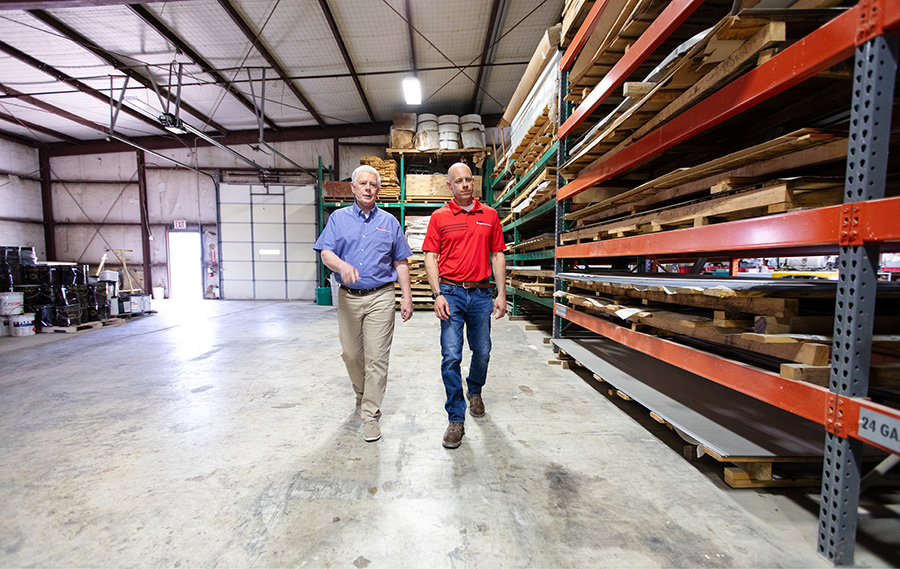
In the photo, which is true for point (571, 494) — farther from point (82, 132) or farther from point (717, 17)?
point (82, 132)

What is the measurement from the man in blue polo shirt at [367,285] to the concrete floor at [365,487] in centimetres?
48

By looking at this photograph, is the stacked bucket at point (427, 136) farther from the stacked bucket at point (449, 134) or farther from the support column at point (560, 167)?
the support column at point (560, 167)

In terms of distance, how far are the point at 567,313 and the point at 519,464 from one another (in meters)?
2.47

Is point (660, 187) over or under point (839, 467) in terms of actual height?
over

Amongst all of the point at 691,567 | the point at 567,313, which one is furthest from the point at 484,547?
the point at 567,313

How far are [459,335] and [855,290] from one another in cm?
210

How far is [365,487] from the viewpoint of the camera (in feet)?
6.91

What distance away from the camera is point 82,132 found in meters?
12.9

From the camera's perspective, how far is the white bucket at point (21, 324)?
22.6ft

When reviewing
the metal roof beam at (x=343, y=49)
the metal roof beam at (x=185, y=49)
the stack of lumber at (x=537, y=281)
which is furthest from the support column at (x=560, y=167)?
the metal roof beam at (x=185, y=49)

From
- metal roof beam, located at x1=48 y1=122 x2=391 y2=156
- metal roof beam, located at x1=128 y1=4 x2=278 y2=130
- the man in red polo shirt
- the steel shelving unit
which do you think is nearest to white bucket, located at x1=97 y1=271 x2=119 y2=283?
metal roof beam, located at x1=128 y1=4 x2=278 y2=130

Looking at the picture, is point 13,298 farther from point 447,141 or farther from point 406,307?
point 447,141

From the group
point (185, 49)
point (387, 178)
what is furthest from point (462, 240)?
point (185, 49)

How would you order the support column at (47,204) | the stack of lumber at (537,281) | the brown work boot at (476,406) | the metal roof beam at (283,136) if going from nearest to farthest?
the brown work boot at (476,406), the stack of lumber at (537,281), the metal roof beam at (283,136), the support column at (47,204)
